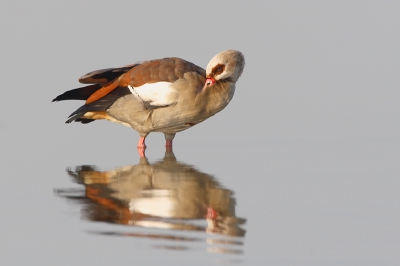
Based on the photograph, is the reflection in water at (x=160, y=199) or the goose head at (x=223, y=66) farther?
the goose head at (x=223, y=66)

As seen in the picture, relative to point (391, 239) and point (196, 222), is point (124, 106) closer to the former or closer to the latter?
point (196, 222)

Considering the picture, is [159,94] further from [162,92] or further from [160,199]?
[160,199]

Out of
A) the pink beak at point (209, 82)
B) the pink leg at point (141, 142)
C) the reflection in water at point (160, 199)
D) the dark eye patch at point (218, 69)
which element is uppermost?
the dark eye patch at point (218, 69)

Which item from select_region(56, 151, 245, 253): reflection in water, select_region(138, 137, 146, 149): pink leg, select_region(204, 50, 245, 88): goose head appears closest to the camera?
select_region(56, 151, 245, 253): reflection in water

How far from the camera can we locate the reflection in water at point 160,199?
26.2 feet

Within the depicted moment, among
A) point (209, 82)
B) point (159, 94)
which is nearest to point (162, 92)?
point (159, 94)

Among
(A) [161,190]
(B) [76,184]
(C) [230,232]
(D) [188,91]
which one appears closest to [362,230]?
(C) [230,232]

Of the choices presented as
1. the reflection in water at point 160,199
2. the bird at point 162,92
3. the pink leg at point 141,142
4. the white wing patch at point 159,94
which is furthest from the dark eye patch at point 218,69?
the pink leg at point 141,142

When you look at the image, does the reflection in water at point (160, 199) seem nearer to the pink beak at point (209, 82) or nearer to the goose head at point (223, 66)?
the pink beak at point (209, 82)

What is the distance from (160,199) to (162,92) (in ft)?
10.8

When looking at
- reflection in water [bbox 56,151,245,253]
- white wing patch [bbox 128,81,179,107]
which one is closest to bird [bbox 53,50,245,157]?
white wing patch [bbox 128,81,179,107]

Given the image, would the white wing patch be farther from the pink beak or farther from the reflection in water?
the reflection in water

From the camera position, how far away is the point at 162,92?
39.8 ft

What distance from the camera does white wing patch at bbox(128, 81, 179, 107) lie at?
12.1m
